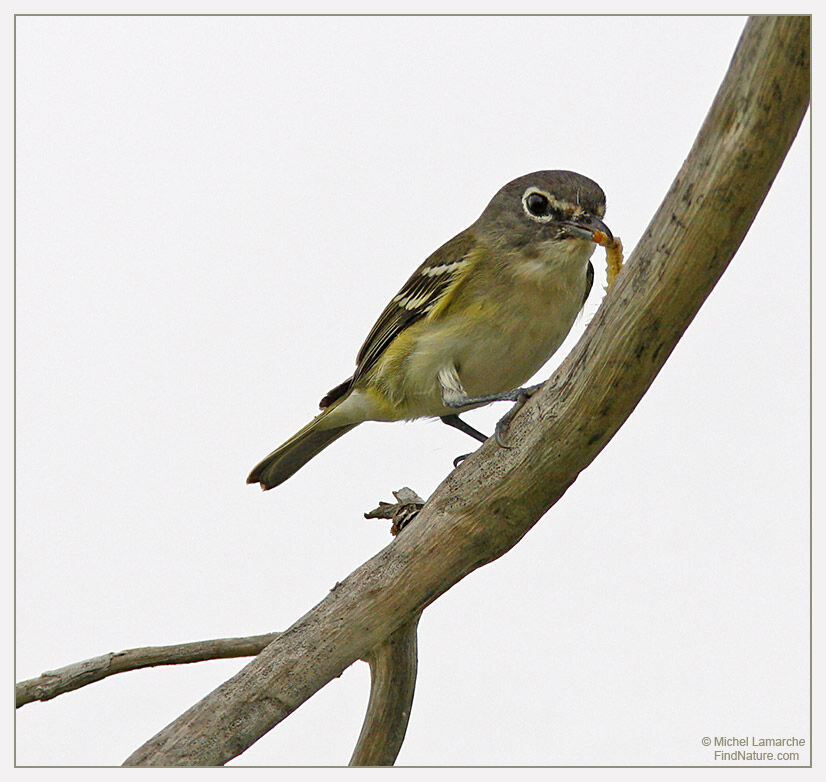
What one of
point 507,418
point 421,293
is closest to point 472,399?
point 421,293

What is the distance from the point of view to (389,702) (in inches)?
166

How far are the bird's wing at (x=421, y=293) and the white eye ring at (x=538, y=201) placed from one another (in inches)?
12.5

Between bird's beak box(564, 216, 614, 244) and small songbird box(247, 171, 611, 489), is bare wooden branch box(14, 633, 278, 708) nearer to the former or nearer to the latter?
small songbird box(247, 171, 611, 489)

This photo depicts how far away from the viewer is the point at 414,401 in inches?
179

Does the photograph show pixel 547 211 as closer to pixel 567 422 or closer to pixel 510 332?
pixel 510 332

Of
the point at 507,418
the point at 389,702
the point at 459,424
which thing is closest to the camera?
the point at 507,418

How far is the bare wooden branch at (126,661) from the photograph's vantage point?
4059mm

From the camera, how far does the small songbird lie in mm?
4090

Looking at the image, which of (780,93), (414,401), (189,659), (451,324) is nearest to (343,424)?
(414,401)

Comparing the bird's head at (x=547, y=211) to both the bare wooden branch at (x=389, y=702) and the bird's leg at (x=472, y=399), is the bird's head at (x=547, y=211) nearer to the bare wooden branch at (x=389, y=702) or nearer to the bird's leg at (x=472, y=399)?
the bird's leg at (x=472, y=399)

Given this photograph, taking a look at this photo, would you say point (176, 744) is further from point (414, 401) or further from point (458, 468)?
point (414, 401)

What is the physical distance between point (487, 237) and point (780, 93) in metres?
1.94

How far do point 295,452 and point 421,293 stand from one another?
116cm

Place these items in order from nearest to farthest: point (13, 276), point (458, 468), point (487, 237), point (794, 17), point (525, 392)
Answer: point (794, 17)
point (525, 392)
point (458, 468)
point (13, 276)
point (487, 237)
